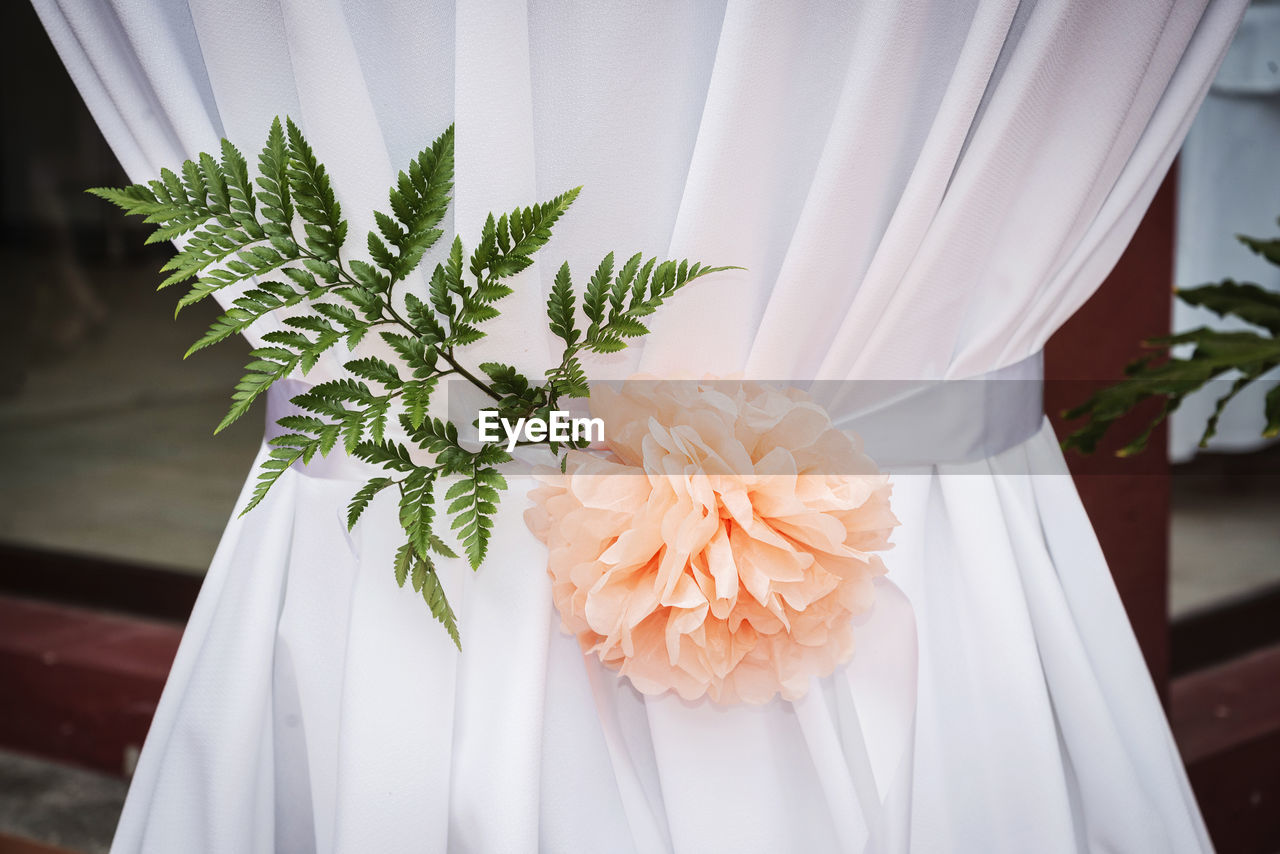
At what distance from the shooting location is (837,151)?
2.00ft

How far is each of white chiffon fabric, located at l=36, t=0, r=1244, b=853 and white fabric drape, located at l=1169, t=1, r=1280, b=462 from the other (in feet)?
3.18

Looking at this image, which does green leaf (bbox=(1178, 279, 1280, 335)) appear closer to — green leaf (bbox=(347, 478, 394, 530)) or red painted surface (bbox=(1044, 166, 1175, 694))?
green leaf (bbox=(347, 478, 394, 530))

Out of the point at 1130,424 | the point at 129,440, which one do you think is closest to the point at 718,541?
the point at 1130,424

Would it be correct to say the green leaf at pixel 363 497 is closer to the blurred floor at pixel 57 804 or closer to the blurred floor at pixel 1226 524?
the blurred floor at pixel 57 804

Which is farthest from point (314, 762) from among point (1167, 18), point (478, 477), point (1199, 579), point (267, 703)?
point (1199, 579)

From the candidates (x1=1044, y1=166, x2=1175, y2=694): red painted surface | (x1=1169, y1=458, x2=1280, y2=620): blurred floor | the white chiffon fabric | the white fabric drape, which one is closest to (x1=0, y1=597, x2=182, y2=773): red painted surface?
the white chiffon fabric

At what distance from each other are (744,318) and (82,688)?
1404mm

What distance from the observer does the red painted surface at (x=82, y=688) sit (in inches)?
58.6

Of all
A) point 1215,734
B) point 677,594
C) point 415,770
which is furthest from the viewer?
point 1215,734

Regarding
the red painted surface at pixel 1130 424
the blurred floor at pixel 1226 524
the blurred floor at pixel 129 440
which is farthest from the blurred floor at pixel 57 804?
the blurred floor at pixel 1226 524

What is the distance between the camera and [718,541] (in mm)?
518

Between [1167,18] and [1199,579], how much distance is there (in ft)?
4.85

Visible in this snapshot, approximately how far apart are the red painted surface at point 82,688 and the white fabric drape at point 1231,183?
1690 mm

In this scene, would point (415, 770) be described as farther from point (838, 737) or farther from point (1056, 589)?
point (1056, 589)
